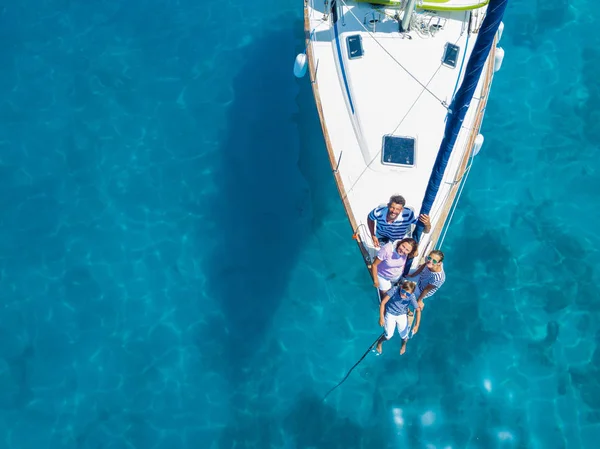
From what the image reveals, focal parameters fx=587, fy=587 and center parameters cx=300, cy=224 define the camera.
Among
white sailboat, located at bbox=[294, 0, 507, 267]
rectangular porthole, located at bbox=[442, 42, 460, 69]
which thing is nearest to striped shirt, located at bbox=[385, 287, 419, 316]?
white sailboat, located at bbox=[294, 0, 507, 267]

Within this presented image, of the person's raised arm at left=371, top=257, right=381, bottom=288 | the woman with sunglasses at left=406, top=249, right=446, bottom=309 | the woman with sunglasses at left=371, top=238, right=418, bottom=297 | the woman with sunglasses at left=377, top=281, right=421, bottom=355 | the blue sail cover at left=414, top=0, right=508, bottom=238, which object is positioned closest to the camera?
the blue sail cover at left=414, top=0, right=508, bottom=238

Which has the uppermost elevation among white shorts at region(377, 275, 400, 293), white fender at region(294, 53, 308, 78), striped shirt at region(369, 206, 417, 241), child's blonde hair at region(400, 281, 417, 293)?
white fender at region(294, 53, 308, 78)

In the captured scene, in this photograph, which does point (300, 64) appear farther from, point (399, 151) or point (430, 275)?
point (430, 275)

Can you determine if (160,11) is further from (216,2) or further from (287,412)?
(287,412)

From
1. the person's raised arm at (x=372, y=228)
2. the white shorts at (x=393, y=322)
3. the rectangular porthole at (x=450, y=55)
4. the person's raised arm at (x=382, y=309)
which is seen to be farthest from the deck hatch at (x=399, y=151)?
the white shorts at (x=393, y=322)

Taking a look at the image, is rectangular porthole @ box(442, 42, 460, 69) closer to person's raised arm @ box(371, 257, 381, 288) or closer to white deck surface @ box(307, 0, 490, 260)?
white deck surface @ box(307, 0, 490, 260)

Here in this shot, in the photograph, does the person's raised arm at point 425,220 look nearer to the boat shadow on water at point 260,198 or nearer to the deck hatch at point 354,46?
the boat shadow on water at point 260,198

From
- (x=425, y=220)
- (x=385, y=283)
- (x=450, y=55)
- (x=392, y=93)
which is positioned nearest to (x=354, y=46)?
(x=392, y=93)
